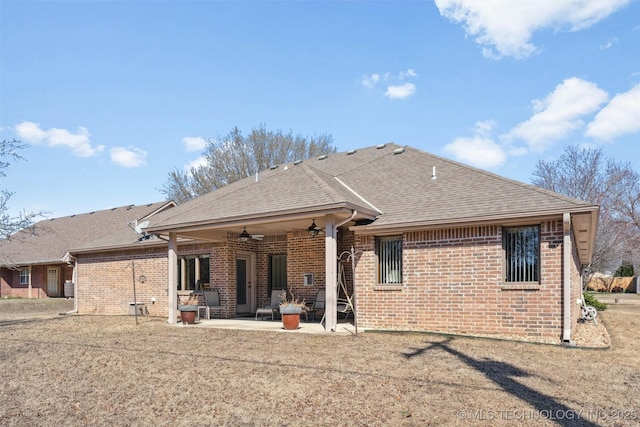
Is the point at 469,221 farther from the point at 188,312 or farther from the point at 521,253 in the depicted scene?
the point at 188,312

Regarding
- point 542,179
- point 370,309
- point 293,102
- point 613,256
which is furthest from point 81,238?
point 613,256

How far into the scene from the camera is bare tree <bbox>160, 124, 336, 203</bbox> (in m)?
36.2

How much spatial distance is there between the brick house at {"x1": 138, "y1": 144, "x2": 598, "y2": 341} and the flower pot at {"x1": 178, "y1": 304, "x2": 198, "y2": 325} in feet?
1.73

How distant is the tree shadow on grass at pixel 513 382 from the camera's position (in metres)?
5.01

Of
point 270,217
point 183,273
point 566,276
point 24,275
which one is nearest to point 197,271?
point 183,273

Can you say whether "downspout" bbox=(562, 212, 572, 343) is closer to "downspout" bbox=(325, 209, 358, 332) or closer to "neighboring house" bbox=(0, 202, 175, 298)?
"downspout" bbox=(325, 209, 358, 332)

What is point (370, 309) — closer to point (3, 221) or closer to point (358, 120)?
point (358, 120)

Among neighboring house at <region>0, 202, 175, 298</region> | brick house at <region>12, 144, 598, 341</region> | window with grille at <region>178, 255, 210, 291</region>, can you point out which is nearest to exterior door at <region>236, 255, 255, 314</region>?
brick house at <region>12, 144, 598, 341</region>

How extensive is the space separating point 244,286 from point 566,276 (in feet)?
32.6

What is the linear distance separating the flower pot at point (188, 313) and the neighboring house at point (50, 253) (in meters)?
15.3

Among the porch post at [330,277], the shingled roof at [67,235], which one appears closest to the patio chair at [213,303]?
the porch post at [330,277]

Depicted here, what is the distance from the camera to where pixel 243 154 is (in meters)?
36.3

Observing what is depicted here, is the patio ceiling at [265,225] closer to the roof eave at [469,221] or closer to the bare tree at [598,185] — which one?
the roof eave at [469,221]

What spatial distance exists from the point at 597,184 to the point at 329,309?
27.5m
